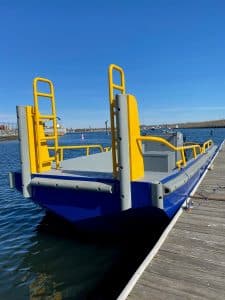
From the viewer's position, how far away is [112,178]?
4.67 m

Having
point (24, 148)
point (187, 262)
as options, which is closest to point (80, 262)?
point (187, 262)

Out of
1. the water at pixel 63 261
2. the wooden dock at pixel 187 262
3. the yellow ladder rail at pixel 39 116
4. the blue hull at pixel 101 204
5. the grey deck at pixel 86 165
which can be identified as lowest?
the water at pixel 63 261

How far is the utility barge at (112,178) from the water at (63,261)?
2.51 ft

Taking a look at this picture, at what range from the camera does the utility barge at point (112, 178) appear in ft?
14.1

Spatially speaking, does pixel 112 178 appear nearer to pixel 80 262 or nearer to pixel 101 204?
pixel 101 204

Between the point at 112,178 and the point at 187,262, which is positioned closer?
the point at 187,262

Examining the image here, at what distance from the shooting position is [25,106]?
5.30 m

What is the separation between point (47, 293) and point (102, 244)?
1.65 meters

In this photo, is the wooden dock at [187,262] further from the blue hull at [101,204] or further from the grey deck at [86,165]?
the grey deck at [86,165]

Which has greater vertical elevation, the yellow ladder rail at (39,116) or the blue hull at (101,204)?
the yellow ladder rail at (39,116)

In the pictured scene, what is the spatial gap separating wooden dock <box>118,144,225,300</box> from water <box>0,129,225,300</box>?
1.03 meters

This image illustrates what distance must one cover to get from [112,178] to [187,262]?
172 cm

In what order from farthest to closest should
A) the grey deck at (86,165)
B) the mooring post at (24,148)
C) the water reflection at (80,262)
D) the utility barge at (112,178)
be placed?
the grey deck at (86,165)
the mooring post at (24,148)
the water reflection at (80,262)
the utility barge at (112,178)

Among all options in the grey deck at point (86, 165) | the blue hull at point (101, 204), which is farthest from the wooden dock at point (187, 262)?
the grey deck at point (86, 165)
